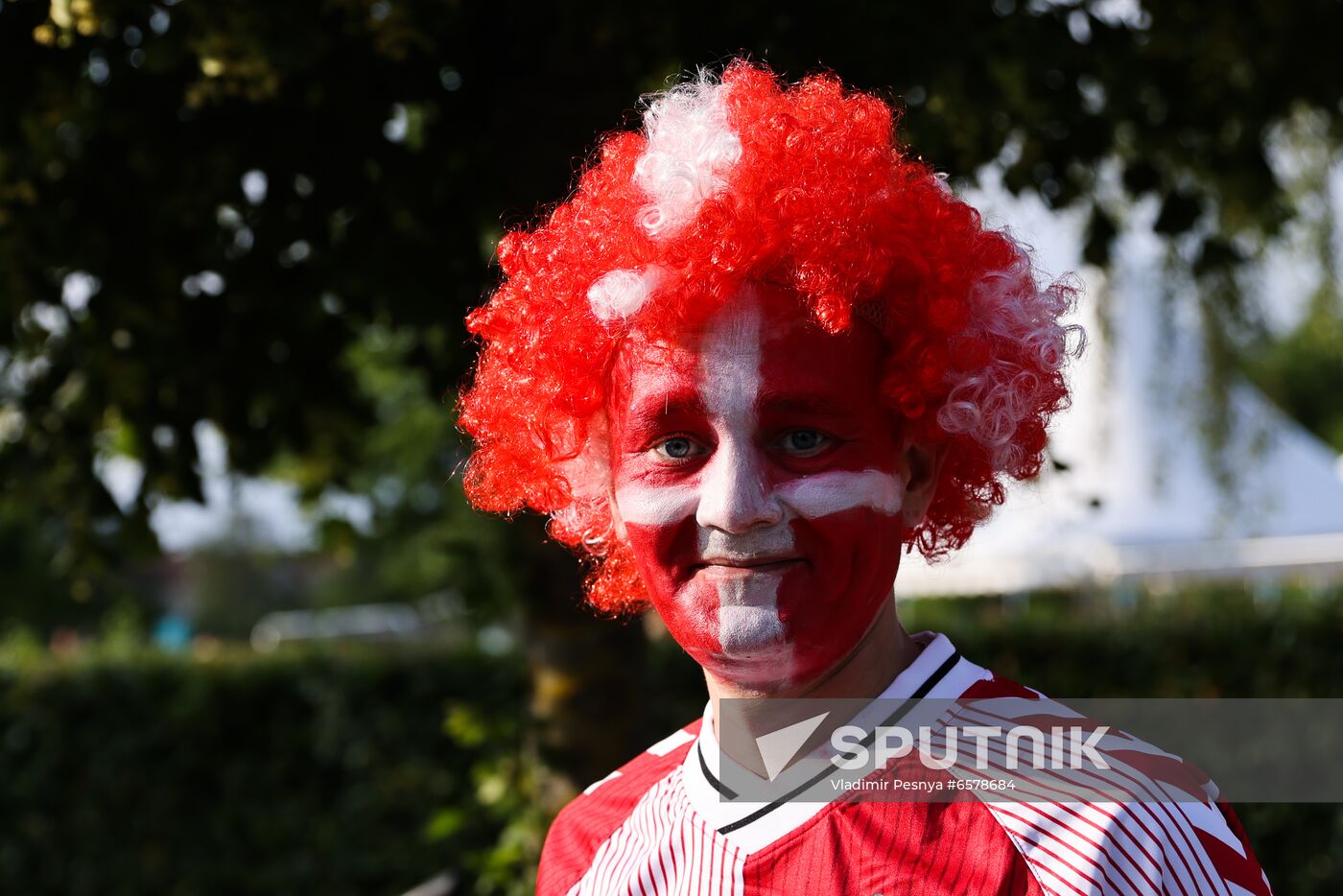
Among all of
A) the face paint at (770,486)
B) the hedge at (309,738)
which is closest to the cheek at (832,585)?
the face paint at (770,486)

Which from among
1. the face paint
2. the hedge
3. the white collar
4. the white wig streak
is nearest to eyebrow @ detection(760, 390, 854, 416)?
the face paint

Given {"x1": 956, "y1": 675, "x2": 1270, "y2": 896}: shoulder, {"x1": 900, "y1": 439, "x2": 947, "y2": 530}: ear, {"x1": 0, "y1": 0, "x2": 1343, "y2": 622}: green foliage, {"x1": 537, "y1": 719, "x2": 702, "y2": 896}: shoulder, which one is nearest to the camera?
{"x1": 956, "y1": 675, "x2": 1270, "y2": 896}: shoulder

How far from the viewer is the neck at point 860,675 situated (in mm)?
1704

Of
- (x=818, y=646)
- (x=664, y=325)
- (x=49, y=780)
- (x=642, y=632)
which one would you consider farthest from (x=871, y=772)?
(x=49, y=780)

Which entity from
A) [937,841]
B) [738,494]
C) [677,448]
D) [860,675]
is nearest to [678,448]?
[677,448]

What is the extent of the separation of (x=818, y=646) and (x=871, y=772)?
0.17m

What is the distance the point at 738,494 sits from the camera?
1.63 m

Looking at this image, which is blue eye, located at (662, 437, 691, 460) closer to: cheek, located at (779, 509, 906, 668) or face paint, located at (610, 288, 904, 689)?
face paint, located at (610, 288, 904, 689)

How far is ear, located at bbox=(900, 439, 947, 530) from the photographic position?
1.77 metres

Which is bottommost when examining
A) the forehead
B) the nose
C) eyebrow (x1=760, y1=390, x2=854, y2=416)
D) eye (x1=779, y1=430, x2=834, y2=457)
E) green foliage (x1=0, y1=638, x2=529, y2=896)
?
green foliage (x1=0, y1=638, x2=529, y2=896)

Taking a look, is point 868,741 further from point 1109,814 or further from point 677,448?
point 677,448

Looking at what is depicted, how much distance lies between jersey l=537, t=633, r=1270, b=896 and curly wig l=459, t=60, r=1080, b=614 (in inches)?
13.4

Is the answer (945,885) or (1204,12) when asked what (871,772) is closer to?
(945,885)

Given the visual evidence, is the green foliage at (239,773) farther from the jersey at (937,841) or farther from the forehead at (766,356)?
the forehead at (766,356)
